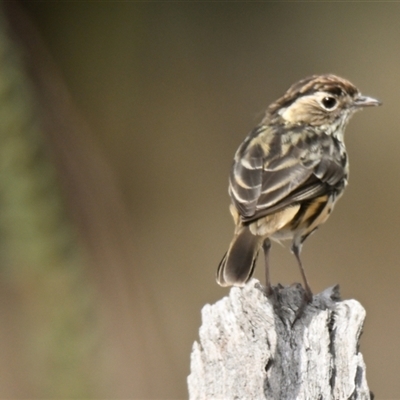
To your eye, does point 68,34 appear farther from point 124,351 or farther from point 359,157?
point 124,351

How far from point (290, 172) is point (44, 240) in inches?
101

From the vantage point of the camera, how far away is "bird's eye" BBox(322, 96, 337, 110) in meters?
6.30

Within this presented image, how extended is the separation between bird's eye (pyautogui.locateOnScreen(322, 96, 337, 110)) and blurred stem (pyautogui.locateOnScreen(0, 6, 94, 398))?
3.35 metres

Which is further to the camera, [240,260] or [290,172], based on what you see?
[290,172]

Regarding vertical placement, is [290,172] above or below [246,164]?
below

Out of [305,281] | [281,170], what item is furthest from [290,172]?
[305,281]

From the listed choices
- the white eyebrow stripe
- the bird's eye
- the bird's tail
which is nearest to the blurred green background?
the bird's eye

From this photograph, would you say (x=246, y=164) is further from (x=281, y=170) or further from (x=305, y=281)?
(x=305, y=281)

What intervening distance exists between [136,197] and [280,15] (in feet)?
10.8

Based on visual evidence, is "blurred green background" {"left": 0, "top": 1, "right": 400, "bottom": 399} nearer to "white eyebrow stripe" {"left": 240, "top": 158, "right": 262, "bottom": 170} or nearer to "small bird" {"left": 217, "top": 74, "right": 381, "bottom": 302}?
"small bird" {"left": 217, "top": 74, "right": 381, "bottom": 302}

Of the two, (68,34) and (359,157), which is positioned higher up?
(68,34)

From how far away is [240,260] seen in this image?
4820 mm

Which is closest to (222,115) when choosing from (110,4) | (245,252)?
(110,4)

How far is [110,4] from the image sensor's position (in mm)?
11234
